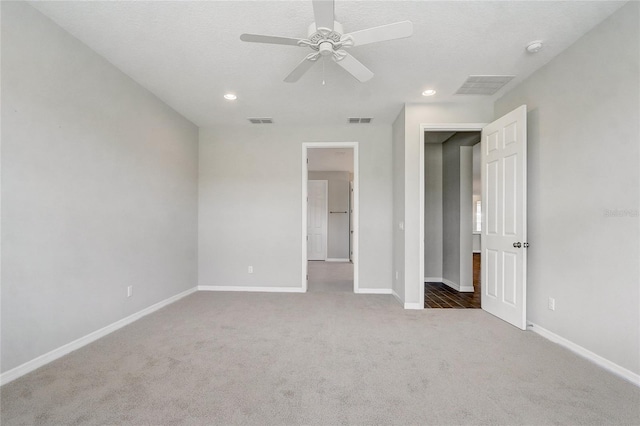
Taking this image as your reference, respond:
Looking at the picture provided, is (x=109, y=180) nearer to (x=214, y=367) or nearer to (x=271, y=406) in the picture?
(x=214, y=367)

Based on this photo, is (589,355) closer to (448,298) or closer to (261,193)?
(448,298)

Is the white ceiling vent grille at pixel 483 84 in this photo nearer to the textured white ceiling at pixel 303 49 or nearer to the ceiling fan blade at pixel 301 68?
the textured white ceiling at pixel 303 49

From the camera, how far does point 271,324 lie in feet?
10.4

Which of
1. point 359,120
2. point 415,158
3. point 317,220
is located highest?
point 359,120

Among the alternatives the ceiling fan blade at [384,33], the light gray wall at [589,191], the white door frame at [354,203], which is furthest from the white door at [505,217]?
the ceiling fan blade at [384,33]

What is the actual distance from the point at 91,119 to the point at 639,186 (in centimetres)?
442

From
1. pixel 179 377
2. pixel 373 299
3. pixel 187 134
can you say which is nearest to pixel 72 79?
pixel 187 134

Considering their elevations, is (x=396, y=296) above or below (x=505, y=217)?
below

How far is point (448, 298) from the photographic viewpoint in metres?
4.30

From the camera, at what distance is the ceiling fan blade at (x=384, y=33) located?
1.82 m

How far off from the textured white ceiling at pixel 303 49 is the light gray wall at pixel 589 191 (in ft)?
0.79

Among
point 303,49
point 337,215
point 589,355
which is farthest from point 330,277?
point 303,49

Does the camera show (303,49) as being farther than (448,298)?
No

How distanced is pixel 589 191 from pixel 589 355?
4.35 feet
